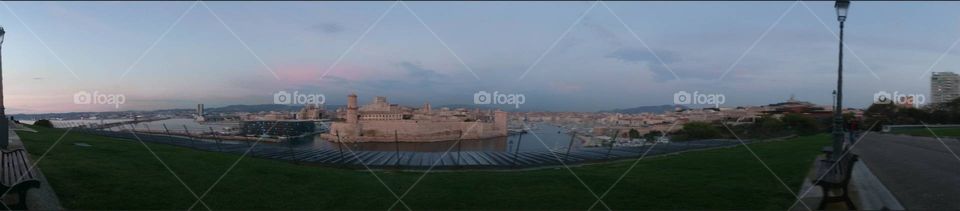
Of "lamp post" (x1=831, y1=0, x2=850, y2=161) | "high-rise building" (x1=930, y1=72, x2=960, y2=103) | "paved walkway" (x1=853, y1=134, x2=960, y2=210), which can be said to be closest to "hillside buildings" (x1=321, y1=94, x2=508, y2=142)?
"lamp post" (x1=831, y1=0, x2=850, y2=161)

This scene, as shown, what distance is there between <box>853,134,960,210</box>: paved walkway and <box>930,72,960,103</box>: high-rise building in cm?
271

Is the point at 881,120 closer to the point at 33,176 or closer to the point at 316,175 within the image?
the point at 316,175

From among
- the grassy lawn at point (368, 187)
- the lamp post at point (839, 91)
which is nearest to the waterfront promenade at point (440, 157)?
the grassy lawn at point (368, 187)

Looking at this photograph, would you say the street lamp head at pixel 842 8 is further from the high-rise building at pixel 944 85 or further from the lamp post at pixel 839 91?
the high-rise building at pixel 944 85

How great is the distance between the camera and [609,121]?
17156 millimetres

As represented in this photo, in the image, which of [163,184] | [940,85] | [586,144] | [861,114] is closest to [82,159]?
[163,184]

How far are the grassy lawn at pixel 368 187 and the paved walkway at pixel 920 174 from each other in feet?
3.88

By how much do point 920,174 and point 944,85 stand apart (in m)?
11.3

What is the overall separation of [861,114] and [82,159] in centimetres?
2679

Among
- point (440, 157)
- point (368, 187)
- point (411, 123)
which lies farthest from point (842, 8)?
point (411, 123)

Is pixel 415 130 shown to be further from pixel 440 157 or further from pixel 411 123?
pixel 440 157

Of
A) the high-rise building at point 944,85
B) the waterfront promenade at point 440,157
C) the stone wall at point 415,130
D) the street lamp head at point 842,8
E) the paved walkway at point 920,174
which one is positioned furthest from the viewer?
the high-rise building at point 944,85

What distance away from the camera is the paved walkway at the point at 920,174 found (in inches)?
251

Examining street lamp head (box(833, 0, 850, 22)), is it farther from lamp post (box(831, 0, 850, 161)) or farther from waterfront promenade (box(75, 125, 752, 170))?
waterfront promenade (box(75, 125, 752, 170))
